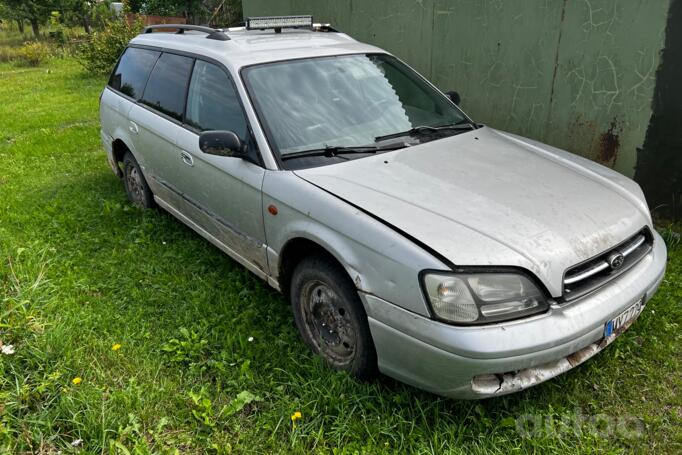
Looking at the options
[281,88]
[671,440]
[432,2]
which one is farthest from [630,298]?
[432,2]

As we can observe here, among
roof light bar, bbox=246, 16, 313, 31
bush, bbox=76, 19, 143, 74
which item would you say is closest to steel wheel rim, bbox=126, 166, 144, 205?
roof light bar, bbox=246, 16, 313, 31

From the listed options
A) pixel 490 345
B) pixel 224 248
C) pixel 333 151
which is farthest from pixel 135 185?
pixel 490 345

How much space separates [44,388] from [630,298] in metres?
2.92

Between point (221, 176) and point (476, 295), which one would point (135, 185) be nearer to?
point (221, 176)

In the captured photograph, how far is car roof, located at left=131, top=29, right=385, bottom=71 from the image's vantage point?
349 centimetres

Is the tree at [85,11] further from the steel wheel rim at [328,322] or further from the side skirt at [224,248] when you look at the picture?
the steel wheel rim at [328,322]

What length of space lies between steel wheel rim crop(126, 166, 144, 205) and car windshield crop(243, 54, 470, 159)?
6.84 ft

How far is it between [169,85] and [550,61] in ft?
11.2

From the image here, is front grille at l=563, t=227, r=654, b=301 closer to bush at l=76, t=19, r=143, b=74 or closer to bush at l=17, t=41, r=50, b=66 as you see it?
bush at l=76, t=19, r=143, b=74

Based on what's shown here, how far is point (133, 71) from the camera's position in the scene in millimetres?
4812

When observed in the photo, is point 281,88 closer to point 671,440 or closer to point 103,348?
point 103,348

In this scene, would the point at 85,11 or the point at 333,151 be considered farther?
the point at 85,11

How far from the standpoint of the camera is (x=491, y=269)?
7.38 feet

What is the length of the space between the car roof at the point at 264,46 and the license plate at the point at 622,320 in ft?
7.82
